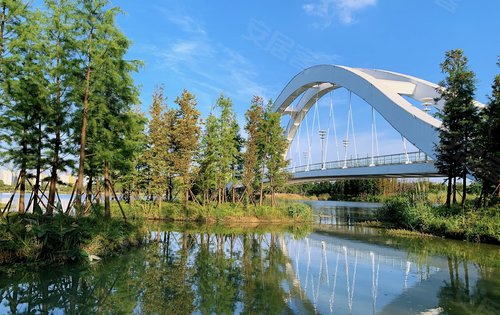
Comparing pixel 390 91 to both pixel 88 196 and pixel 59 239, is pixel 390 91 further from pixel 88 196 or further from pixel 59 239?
pixel 59 239

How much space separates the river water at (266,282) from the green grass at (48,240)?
0.49m

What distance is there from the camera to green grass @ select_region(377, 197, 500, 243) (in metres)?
13.8

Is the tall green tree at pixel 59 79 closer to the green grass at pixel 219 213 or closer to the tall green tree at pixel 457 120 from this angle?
the green grass at pixel 219 213

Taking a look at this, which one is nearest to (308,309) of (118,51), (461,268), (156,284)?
(156,284)

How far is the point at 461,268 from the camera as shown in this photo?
928cm

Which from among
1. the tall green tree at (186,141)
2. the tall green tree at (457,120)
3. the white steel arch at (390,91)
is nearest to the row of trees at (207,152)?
the tall green tree at (186,141)

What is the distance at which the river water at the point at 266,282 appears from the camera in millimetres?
5840

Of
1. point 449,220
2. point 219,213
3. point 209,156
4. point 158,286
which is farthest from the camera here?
point 209,156

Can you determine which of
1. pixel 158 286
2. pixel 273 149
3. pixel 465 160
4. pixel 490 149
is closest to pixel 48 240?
pixel 158 286

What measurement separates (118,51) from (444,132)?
1370 centimetres

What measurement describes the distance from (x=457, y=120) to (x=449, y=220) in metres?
4.51

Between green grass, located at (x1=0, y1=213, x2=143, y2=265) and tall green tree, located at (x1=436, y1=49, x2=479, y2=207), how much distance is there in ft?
47.3

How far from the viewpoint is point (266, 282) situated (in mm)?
7398

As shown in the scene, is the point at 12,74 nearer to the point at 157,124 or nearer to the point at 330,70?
the point at 157,124
